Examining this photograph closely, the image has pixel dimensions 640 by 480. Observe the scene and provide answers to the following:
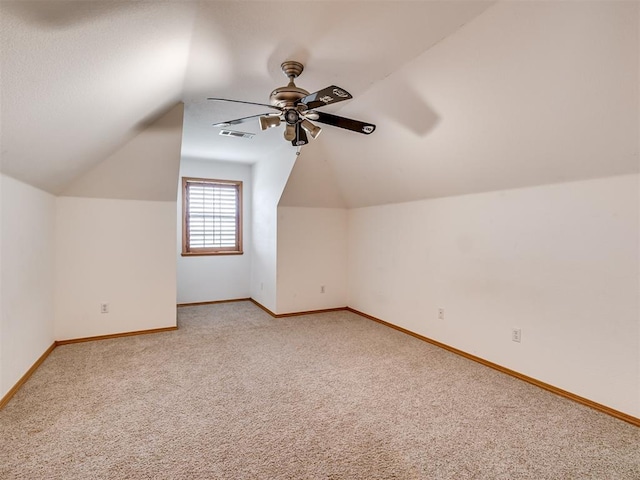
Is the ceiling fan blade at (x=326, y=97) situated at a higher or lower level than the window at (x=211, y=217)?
higher

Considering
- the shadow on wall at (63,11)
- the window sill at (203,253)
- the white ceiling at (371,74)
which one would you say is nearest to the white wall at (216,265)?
the window sill at (203,253)

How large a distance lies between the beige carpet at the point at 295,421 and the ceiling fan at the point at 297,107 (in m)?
2.01

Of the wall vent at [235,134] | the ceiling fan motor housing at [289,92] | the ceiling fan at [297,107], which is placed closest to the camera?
the ceiling fan at [297,107]

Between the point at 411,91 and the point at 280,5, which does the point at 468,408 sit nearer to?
the point at 411,91

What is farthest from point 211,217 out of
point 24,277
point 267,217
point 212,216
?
point 24,277

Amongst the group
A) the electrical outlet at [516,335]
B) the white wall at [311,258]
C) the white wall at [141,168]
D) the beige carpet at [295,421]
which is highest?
the white wall at [141,168]

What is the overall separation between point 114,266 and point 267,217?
2116 millimetres

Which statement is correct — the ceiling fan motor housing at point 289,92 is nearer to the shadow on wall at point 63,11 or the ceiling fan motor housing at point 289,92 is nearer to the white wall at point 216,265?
the shadow on wall at point 63,11

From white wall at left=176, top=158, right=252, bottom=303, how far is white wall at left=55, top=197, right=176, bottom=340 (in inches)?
51.1

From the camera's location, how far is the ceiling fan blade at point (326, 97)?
192 centimetres

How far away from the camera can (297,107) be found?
7.57 feet

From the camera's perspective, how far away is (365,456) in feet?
6.04

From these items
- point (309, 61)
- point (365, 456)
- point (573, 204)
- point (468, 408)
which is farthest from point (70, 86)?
point (573, 204)

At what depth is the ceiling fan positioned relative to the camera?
6.77 ft
